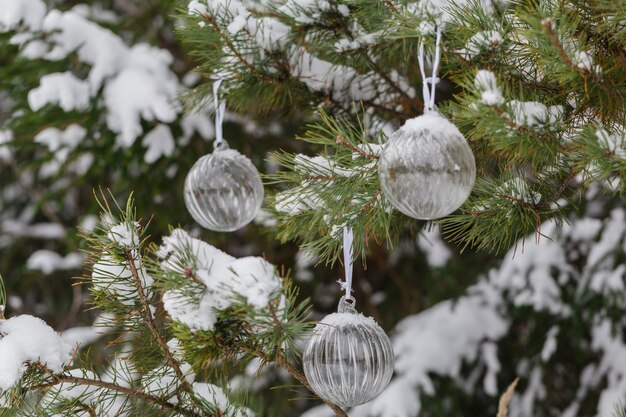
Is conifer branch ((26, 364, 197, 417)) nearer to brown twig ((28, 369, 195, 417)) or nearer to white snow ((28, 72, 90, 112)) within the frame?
brown twig ((28, 369, 195, 417))

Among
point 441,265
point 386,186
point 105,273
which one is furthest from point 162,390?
point 441,265

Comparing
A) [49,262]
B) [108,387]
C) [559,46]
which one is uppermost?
[559,46]

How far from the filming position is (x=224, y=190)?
1.24m

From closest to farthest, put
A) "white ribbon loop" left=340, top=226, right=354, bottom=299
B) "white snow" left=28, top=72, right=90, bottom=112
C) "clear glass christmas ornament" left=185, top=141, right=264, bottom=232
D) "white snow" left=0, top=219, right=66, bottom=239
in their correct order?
1. "white ribbon loop" left=340, top=226, right=354, bottom=299
2. "clear glass christmas ornament" left=185, top=141, right=264, bottom=232
3. "white snow" left=28, top=72, right=90, bottom=112
4. "white snow" left=0, top=219, right=66, bottom=239

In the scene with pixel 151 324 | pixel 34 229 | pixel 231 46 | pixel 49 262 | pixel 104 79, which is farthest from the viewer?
pixel 34 229

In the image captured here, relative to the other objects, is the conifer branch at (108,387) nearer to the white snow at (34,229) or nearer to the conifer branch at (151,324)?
the conifer branch at (151,324)

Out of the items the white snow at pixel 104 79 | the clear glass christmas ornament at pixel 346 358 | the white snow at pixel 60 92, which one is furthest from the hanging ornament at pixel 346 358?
the white snow at pixel 60 92

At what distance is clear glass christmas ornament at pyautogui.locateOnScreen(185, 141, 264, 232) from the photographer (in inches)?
48.7

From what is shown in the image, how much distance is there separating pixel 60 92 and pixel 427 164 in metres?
1.50

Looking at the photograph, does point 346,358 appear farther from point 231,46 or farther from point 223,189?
point 231,46

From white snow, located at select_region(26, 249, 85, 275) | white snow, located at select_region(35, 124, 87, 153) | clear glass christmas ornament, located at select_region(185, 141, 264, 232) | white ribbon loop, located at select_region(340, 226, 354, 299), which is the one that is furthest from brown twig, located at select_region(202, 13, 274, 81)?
white snow, located at select_region(26, 249, 85, 275)

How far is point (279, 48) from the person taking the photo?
1252mm

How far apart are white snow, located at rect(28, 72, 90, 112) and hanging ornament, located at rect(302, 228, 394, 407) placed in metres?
1.36

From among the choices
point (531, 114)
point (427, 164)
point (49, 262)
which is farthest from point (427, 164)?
point (49, 262)
